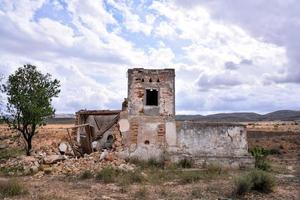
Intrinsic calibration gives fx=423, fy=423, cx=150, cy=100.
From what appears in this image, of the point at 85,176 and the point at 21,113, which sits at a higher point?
the point at 21,113

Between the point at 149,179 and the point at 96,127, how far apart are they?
811 centimetres

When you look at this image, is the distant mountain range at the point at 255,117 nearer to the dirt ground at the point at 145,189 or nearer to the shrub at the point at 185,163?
the shrub at the point at 185,163

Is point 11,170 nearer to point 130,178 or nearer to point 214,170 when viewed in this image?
point 130,178

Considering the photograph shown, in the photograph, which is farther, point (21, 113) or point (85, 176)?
point (21, 113)

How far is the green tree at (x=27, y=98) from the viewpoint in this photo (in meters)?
21.3

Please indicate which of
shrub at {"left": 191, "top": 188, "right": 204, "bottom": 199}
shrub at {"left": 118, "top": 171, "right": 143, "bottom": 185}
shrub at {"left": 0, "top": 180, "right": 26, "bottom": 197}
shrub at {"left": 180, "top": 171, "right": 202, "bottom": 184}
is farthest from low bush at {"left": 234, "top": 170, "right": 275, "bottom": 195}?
shrub at {"left": 0, "top": 180, "right": 26, "bottom": 197}

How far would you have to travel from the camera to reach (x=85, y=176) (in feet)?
55.4

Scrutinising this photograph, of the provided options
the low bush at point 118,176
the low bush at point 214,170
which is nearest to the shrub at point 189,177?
the low bush at point 214,170

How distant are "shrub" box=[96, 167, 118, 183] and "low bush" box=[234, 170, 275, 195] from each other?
4858mm

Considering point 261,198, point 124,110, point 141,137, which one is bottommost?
point 261,198

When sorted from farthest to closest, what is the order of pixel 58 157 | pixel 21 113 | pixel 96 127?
pixel 96 127 < pixel 21 113 < pixel 58 157

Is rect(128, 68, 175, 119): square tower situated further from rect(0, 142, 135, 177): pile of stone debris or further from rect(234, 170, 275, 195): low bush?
rect(234, 170, 275, 195): low bush

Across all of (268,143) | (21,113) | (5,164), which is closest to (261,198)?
(5,164)

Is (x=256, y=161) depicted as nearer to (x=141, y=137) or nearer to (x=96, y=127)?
(x=141, y=137)
